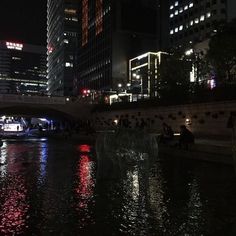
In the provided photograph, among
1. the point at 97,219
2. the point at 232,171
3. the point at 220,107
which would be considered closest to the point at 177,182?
the point at 232,171

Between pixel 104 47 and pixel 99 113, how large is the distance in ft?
189

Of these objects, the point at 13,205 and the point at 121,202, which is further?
the point at 121,202

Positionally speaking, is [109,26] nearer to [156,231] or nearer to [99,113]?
[99,113]

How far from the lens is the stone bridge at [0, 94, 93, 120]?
6334 cm

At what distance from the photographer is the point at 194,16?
4872 inches

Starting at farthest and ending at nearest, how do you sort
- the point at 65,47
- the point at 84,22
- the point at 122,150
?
1. the point at 65,47
2. the point at 84,22
3. the point at 122,150

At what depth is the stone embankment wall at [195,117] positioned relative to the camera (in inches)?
1449

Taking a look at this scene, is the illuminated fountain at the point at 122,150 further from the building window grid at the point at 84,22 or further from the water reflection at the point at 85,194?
the building window grid at the point at 84,22

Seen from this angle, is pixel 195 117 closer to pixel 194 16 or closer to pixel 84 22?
pixel 194 16

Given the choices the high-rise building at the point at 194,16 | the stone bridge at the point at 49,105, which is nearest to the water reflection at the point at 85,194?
the stone bridge at the point at 49,105

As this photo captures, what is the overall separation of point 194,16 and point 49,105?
239ft

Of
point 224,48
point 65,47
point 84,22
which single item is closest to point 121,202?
point 224,48

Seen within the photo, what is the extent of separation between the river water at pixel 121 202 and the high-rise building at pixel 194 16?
Result: 312 ft

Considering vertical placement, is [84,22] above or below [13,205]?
above
